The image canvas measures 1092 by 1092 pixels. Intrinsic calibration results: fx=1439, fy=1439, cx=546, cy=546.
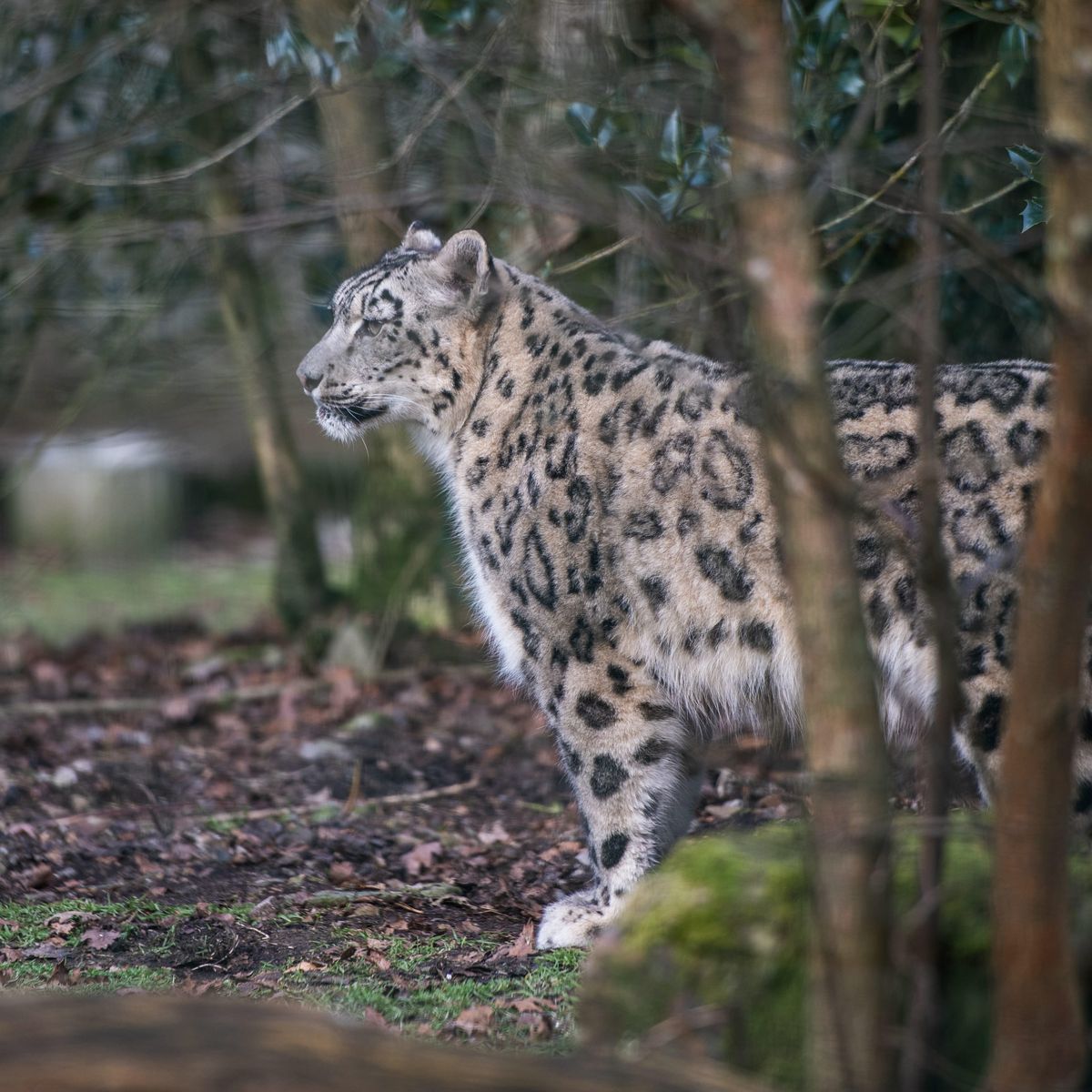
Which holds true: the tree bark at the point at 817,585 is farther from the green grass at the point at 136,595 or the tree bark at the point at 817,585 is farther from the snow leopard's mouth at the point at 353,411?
the green grass at the point at 136,595

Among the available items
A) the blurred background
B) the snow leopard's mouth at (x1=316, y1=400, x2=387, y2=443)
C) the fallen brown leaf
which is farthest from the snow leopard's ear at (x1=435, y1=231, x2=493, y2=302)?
the fallen brown leaf

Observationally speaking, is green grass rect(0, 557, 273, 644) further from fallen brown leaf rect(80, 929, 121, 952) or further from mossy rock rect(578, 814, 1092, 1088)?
mossy rock rect(578, 814, 1092, 1088)

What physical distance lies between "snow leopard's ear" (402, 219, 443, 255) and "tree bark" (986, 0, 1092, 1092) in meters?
4.02

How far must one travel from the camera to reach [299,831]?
677 centimetres

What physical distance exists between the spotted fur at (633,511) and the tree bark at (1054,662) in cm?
186

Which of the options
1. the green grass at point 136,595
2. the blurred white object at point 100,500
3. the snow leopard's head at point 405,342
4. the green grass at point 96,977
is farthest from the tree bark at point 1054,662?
the blurred white object at point 100,500

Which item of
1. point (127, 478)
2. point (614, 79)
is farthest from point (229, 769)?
point (127, 478)

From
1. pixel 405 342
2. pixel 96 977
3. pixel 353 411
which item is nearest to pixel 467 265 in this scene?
pixel 405 342

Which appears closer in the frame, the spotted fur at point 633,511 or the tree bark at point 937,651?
the tree bark at point 937,651

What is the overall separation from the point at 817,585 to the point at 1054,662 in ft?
1.47

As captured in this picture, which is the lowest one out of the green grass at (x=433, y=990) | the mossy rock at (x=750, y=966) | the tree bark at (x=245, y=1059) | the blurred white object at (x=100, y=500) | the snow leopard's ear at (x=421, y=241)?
the green grass at (x=433, y=990)

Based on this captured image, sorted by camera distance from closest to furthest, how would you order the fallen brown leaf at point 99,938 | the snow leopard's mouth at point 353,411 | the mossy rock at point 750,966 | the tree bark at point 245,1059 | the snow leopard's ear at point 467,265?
the tree bark at point 245,1059, the mossy rock at point 750,966, the fallen brown leaf at point 99,938, the snow leopard's ear at point 467,265, the snow leopard's mouth at point 353,411

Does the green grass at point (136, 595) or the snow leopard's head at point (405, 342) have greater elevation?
the snow leopard's head at point (405, 342)

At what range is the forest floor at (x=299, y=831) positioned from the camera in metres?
4.84
